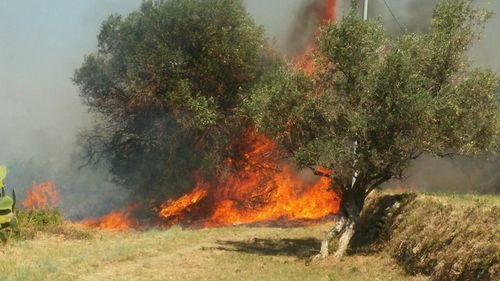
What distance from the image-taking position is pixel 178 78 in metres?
45.8

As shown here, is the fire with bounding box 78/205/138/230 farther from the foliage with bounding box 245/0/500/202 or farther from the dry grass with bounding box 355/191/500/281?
the foliage with bounding box 245/0/500/202

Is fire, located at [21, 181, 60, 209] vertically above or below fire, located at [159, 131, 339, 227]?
above

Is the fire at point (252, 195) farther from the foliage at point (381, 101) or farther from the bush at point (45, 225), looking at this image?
the foliage at point (381, 101)

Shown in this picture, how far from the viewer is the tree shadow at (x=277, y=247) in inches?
1147

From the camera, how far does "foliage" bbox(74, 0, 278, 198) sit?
1797 inches

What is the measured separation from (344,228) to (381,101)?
703 cm

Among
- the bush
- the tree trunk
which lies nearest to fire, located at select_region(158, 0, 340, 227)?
the bush

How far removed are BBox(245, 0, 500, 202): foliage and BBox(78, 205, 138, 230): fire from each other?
91.1 feet

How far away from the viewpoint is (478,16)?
27.5 meters

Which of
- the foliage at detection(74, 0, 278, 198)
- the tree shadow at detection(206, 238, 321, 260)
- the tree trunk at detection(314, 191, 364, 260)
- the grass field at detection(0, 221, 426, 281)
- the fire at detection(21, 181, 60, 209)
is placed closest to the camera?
the grass field at detection(0, 221, 426, 281)

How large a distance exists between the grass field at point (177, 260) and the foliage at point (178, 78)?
48.6 ft

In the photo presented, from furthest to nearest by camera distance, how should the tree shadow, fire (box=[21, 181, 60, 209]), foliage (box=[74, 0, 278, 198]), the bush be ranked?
fire (box=[21, 181, 60, 209]) → foliage (box=[74, 0, 278, 198]) → the bush → the tree shadow

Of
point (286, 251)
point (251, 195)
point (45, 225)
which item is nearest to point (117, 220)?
point (251, 195)

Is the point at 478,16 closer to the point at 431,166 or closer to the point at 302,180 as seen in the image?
the point at 302,180
